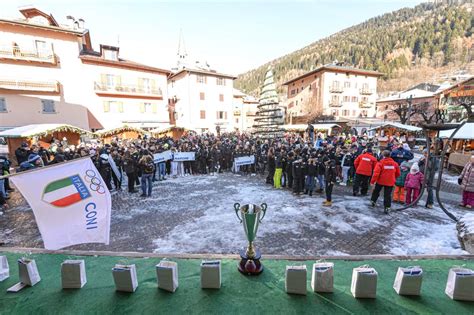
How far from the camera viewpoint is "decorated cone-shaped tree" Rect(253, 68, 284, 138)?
15.1 meters

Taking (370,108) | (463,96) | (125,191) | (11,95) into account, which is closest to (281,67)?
(370,108)

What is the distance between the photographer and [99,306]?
9.97ft

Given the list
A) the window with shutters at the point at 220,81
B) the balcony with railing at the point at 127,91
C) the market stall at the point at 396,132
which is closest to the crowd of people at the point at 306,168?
the market stall at the point at 396,132

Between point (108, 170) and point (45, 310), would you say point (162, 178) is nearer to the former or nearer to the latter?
point (108, 170)

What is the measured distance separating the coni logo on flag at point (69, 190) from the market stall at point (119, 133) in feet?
67.5

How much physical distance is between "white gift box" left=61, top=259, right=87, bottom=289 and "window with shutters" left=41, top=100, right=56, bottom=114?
94.9 feet

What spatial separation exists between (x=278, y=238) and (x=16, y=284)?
16.7 ft

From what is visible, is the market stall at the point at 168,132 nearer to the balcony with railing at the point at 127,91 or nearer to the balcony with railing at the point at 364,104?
the balcony with railing at the point at 127,91

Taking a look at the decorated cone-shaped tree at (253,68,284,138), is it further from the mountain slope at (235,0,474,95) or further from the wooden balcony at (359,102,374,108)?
the mountain slope at (235,0,474,95)

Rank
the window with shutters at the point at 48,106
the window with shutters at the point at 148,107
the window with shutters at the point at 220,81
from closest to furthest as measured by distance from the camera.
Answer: the window with shutters at the point at 48,106, the window with shutters at the point at 148,107, the window with shutters at the point at 220,81

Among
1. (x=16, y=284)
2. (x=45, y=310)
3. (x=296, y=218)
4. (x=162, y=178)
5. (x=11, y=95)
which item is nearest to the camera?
(x=45, y=310)

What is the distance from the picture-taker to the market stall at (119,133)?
2215 centimetres

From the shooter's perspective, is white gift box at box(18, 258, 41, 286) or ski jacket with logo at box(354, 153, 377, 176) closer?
white gift box at box(18, 258, 41, 286)

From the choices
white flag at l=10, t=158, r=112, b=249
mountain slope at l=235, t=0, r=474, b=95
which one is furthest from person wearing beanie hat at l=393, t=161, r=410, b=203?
mountain slope at l=235, t=0, r=474, b=95
